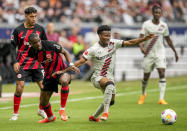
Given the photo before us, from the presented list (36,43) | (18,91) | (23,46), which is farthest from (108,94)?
(23,46)

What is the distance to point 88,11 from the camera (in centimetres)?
2620

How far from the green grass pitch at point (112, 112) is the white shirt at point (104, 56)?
1.00 metres

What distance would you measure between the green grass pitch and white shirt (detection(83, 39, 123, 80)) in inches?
39.3

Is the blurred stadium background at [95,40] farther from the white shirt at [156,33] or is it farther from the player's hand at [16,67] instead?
the player's hand at [16,67]

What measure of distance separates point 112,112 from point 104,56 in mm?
2193

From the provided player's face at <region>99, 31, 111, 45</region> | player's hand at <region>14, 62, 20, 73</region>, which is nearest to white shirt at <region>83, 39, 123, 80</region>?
player's face at <region>99, 31, 111, 45</region>

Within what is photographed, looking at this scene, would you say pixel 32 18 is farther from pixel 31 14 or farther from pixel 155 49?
pixel 155 49

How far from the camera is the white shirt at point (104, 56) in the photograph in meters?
10.4

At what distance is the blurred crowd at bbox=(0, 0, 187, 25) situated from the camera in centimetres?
2412

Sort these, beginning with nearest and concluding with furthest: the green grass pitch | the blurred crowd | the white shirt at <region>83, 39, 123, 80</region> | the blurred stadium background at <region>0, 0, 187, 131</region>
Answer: the green grass pitch < the white shirt at <region>83, 39, 123, 80</region> < the blurred stadium background at <region>0, 0, 187, 131</region> < the blurred crowd

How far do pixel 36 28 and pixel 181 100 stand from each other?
567 cm

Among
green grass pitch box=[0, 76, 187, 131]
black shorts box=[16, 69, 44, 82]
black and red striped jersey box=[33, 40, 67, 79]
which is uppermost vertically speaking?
black and red striped jersey box=[33, 40, 67, 79]

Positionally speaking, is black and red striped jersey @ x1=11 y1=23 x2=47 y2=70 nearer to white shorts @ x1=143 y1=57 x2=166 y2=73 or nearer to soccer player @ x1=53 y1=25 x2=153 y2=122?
soccer player @ x1=53 y1=25 x2=153 y2=122

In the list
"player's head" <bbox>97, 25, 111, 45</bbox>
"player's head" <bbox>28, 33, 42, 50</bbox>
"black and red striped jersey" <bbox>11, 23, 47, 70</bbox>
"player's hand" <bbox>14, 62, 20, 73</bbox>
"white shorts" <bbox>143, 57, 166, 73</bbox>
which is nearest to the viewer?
"player's head" <bbox>28, 33, 42, 50</bbox>
